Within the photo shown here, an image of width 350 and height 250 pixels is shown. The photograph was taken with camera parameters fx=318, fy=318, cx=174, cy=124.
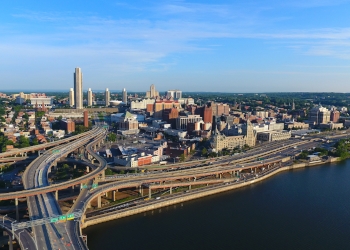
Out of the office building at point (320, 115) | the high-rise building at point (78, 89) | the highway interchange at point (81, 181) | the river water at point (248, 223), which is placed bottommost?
the river water at point (248, 223)

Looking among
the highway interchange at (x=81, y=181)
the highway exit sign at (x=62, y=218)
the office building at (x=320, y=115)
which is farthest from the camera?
the office building at (x=320, y=115)

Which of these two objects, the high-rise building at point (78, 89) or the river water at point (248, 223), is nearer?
the river water at point (248, 223)

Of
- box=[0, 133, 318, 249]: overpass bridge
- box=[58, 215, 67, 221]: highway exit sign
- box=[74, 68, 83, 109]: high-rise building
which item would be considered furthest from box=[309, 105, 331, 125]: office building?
box=[58, 215, 67, 221]: highway exit sign

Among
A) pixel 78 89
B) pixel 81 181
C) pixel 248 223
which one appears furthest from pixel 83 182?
pixel 78 89

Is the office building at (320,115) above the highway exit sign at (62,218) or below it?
above

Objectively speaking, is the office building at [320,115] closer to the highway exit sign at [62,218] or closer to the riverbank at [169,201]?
the riverbank at [169,201]

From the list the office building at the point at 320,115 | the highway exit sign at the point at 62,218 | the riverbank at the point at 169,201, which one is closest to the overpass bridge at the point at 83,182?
the highway exit sign at the point at 62,218
